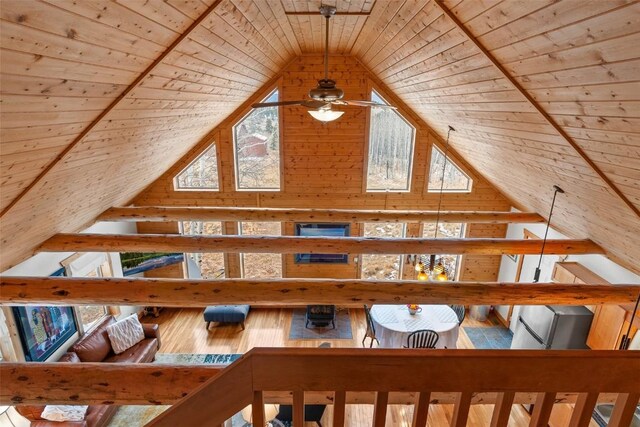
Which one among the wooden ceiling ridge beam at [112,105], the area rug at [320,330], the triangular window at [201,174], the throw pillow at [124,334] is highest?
the wooden ceiling ridge beam at [112,105]

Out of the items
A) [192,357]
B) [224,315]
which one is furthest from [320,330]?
[192,357]

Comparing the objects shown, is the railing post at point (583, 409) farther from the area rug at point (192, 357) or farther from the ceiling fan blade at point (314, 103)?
the area rug at point (192, 357)

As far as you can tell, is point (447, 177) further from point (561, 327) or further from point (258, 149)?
point (258, 149)

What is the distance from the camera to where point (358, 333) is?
677cm

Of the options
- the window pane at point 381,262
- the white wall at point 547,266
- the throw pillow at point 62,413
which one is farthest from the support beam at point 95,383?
the window pane at point 381,262

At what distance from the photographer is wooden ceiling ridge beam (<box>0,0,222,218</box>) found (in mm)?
2381

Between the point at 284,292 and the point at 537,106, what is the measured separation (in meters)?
2.58

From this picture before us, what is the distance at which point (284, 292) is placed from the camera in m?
3.16

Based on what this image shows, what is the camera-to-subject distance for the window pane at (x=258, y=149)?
22.5 ft

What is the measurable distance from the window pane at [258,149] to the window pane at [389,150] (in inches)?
76.2

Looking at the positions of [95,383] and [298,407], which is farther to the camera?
[95,383]

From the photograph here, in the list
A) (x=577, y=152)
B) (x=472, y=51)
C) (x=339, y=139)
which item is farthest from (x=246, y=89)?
(x=577, y=152)

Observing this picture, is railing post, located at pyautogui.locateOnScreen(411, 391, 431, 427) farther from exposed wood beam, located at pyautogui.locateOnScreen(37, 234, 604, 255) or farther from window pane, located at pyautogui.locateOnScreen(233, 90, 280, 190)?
window pane, located at pyautogui.locateOnScreen(233, 90, 280, 190)

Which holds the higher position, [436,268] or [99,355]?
[436,268]
